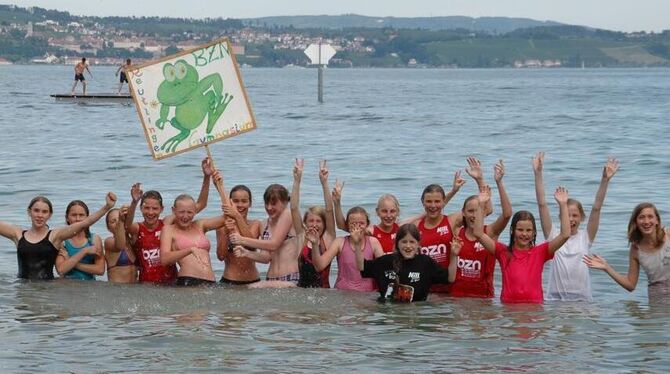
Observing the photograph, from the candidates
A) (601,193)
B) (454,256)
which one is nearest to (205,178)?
(454,256)

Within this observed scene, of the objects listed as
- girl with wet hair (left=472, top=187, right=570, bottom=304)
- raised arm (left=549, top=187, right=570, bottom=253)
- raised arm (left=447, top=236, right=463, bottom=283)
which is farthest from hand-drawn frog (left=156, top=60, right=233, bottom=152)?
raised arm (left=549, top=187, right=570, bottom=253)

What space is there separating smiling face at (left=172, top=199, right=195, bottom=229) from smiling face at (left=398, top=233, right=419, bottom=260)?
2242 millimetres

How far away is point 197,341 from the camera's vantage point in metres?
11.4

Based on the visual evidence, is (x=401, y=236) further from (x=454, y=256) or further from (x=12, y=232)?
(x=12, y=232)

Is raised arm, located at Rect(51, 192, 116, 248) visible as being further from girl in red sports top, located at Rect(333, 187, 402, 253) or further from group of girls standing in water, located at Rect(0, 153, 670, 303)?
girl in red sports top, located at Rect(333, 187, 402, 253)

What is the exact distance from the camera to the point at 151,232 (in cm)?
1323

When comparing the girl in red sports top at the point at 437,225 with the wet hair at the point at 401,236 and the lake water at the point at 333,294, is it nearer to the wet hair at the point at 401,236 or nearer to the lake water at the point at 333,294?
the wet hair at the point at 401,236

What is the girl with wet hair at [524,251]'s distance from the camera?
11844 mm

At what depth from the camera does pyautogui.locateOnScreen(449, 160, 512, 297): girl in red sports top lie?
12.4 meters

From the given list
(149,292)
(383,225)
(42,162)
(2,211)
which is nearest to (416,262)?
(383,225)

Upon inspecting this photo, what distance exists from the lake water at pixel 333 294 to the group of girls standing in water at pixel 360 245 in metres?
0.22

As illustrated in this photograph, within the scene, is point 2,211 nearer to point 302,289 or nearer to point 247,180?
point 247,180

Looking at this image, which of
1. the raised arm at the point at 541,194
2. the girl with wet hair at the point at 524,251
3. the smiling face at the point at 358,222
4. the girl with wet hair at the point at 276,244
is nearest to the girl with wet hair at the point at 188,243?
the girl with wet hair at the point at 276,244

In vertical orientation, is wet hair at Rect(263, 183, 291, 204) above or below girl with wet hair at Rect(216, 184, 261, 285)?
above
